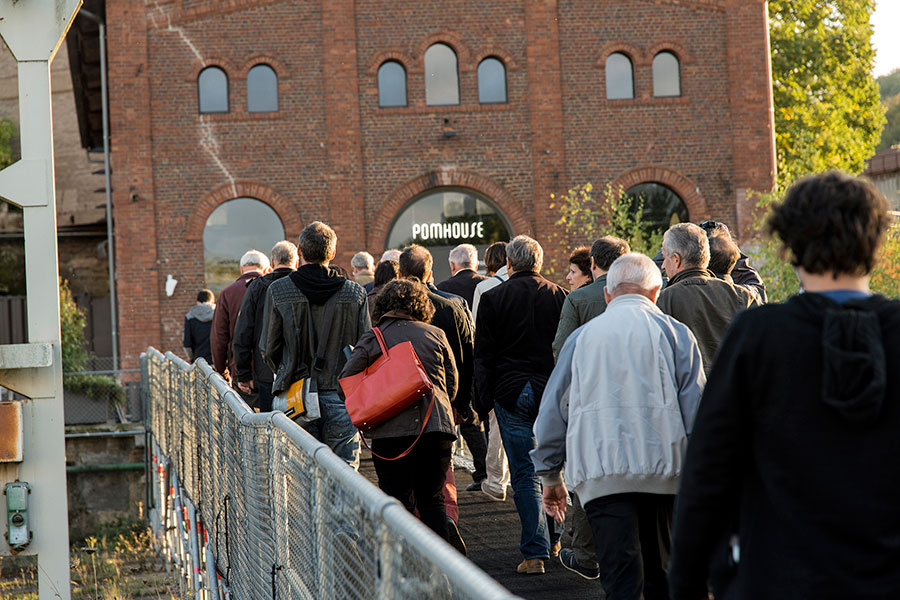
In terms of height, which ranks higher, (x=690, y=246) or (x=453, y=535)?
(x=690, y=246)

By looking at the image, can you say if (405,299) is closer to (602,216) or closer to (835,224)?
(835,224)

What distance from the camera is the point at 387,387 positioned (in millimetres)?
6281

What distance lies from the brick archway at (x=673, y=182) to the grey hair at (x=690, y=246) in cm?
1883

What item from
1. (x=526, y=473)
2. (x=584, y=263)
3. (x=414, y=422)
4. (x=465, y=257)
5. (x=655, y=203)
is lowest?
(x=526, y=473)

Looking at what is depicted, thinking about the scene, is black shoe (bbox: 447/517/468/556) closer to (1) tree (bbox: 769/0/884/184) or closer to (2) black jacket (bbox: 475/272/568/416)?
(2) black jacket (bbox: 475/272/568/416)

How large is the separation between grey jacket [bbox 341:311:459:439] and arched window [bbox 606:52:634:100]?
19.3m

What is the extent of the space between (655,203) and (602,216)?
1349 millimetres

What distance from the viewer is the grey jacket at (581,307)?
6598mm

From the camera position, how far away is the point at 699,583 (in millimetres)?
2789

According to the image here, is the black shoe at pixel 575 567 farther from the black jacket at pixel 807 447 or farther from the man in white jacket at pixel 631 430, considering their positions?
the black jacket at pixel 807 447

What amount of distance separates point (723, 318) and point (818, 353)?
3.69 m

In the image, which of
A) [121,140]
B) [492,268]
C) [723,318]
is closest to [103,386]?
[121,140]

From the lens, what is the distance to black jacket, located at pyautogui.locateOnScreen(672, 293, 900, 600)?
243 cm

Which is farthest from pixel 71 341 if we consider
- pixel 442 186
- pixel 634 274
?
pixel 634 274
